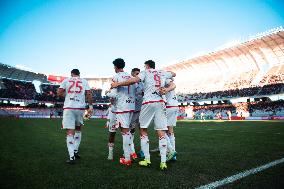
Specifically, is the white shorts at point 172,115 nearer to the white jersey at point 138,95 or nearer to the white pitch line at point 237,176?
the white jersey at point 138,95

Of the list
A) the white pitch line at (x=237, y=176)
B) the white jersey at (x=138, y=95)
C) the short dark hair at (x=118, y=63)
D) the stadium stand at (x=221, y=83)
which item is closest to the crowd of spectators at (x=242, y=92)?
the stadium stand at (x=221, y=83)

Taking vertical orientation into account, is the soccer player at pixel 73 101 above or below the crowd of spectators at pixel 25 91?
below

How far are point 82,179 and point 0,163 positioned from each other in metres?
2.42

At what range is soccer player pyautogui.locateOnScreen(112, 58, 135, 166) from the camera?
5355mm

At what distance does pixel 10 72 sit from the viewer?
198ft

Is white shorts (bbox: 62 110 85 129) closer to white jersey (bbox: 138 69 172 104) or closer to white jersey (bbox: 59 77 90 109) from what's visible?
white jersey (bbox: 59 77 90 109)

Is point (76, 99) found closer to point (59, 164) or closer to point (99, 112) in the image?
point (59, 164)

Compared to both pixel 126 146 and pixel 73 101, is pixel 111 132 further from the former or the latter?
pixel 73 101

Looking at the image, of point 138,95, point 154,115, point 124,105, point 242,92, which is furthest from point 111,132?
point 242,92

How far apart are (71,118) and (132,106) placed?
5.14 feet

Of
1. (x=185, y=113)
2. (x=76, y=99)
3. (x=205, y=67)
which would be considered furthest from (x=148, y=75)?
(x=205, y=67)

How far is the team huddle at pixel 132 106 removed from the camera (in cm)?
500

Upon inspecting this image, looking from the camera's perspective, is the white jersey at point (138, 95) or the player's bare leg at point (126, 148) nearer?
the player's bare leg at point (126, 148)

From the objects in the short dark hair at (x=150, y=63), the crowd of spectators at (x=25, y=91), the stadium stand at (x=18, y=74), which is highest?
the stadium stand at (x=18, y=74)
